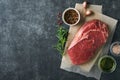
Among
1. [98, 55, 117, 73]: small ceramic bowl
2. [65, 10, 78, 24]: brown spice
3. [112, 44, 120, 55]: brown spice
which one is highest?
[65, 10, 78, 24]: brown spice

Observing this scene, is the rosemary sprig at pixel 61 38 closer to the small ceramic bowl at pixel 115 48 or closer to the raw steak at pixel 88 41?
the raw steak at pixel 88 41

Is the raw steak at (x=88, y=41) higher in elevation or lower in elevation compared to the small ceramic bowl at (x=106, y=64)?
higher

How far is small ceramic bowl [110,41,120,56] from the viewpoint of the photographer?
2148 millimetres

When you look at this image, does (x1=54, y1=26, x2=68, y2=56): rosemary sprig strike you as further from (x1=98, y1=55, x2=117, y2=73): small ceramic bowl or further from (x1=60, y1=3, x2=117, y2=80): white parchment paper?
(x1=98, y1=55, x2=117, y2=73): small ceramic bowl

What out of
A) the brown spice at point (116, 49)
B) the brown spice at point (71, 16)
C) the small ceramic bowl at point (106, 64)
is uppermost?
the brown spice at point (71, 16)

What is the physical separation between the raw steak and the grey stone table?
8cm

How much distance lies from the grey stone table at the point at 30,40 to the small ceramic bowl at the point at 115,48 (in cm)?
16

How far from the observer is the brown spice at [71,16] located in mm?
2152

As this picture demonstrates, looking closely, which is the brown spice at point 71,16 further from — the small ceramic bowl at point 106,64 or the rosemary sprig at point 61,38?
the small ceramic bowl at point 106,64

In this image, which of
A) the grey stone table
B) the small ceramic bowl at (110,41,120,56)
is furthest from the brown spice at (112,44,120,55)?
the grey stone table

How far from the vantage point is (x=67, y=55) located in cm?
218

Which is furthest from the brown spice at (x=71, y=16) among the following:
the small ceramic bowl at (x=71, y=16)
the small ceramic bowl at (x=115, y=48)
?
the small ceramic bowl at (x=115, y=48)

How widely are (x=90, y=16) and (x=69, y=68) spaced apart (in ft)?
0.80

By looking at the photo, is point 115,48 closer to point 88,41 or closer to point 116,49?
point 116,49
